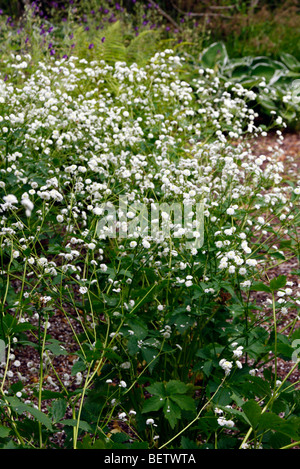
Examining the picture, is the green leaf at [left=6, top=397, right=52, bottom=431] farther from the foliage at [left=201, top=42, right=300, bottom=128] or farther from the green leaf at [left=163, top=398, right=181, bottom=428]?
the foliage at [left=201, top=42, right=300, bottom=128]

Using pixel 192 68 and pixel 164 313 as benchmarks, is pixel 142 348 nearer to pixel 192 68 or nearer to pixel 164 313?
pixel 164 313

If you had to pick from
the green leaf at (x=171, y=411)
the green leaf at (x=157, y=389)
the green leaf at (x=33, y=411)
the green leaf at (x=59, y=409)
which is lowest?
the green leaf at (x=59, y=409)

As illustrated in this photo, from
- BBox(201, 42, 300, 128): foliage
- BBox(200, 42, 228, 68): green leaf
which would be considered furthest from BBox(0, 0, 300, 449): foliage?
BBox(200, 42, 228, 68): green leaf

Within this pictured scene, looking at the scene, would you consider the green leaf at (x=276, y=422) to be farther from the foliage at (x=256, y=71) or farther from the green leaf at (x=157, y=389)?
the foliage at (x=256, y=71)

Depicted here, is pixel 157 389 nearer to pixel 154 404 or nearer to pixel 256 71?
pixel 154 404

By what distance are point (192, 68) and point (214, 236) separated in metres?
4.98

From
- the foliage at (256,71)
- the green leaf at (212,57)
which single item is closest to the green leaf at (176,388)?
the foliage at (256,71)

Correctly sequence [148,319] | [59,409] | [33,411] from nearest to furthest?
1. [33,411]
2. [59,409]
3. [148,319]

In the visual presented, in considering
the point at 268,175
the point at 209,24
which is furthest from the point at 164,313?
the point at 209,24

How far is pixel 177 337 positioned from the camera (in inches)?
85.0

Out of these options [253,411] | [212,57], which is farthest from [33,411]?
[212,57]

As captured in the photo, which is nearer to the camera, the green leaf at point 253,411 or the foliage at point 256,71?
the green leaf at point 253,411
